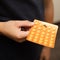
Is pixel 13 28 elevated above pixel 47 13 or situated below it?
below

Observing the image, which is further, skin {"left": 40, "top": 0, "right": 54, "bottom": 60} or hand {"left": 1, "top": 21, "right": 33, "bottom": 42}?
skin {"left": 40, "top": 0, "right": 54, "bottom": 60}

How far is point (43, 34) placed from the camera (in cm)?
64

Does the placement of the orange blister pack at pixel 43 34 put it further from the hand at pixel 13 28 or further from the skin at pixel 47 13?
the skin at pixel 47 13

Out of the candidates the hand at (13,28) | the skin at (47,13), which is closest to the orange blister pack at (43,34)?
the hand at (13,28)

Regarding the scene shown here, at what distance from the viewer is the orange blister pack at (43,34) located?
60 cm

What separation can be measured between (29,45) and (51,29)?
14 centimetres

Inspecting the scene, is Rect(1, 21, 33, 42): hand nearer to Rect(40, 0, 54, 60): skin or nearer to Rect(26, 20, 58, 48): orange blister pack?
Rect(26, 20, 58, 48): orange blister pack

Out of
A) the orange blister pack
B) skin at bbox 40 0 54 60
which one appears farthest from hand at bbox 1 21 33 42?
skin at bbox 40 0 54 60

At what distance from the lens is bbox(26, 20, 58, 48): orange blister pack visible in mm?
600

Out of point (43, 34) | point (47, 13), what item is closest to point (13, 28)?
point (43, 34)

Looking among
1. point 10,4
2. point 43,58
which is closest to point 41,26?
point 10,4

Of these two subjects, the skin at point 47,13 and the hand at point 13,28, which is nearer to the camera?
the hand at point 13,28

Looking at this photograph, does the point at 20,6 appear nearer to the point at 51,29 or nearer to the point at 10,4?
the point at 10,4

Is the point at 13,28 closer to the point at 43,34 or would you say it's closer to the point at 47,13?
the point at 43,34
